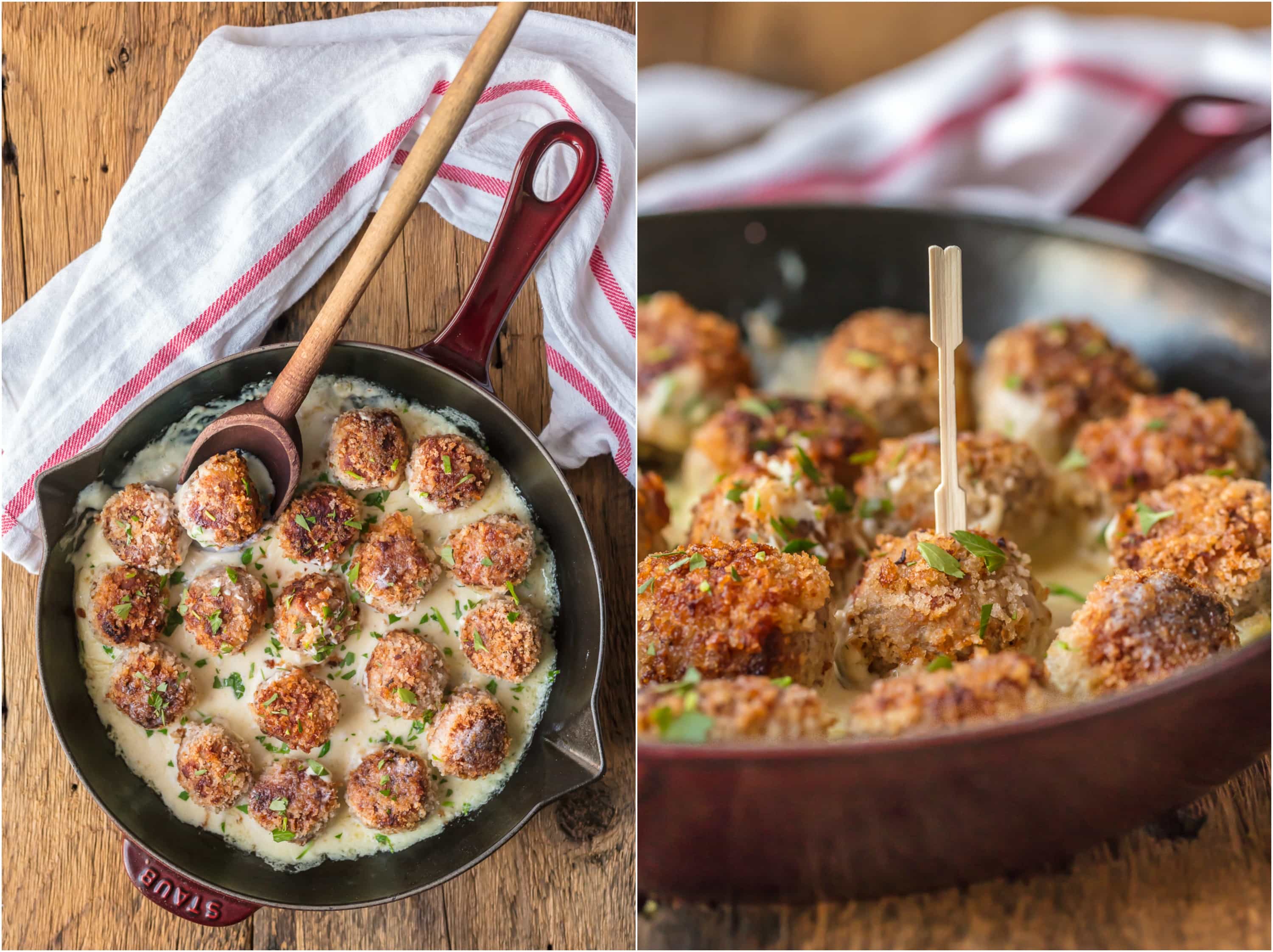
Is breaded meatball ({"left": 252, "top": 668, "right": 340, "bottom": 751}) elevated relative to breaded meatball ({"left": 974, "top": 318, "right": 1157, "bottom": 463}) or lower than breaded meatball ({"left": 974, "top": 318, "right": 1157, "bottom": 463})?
lower

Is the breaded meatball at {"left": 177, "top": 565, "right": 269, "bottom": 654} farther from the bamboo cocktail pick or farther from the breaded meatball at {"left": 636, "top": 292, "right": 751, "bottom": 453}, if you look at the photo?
the bamboo cocktail pick

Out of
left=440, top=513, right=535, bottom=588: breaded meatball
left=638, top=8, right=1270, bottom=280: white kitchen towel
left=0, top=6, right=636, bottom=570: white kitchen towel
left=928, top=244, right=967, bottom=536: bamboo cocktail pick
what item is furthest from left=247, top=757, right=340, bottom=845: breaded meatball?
left=638, top=8, right=1270, bottom=280: white kitchen towel

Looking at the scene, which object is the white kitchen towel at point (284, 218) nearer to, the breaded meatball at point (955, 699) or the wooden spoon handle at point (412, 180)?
the wooden spoon handle at point (412, 180)

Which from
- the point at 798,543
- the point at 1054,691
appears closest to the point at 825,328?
the point at 798,543

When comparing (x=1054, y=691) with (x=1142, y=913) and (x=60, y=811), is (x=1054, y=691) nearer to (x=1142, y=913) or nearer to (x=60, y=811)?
(x=1142, y=913)

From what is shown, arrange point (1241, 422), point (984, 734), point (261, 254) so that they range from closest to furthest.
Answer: point (984, 734) < point (1241, 422) < point (261, 254)

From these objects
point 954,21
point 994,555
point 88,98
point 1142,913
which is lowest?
point 1142,913
